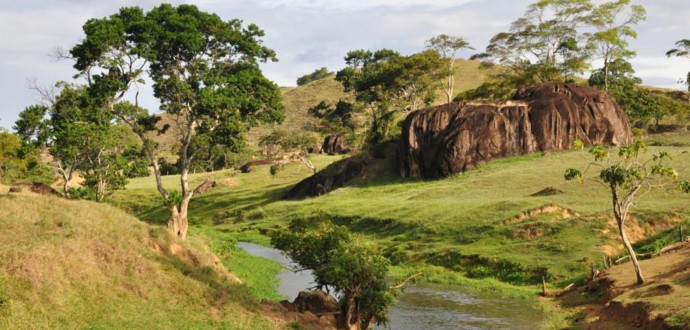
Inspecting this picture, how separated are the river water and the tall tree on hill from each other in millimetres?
13097

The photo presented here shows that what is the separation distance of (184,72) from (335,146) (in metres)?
92.1

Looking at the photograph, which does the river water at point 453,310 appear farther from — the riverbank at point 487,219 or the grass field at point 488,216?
the grass field at point 488,216

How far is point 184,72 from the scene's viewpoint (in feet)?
153

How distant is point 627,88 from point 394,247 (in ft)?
289

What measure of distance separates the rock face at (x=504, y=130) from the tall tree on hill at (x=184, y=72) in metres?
37.8

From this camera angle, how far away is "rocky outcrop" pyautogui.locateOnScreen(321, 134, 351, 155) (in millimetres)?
135625

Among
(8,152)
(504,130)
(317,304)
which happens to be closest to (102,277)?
(317,304)

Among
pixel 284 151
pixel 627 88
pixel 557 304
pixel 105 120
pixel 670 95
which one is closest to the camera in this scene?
pixel 557 304

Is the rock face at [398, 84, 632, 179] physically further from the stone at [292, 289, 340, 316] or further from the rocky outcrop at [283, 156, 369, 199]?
the stone at [292, 289, 340, 316]

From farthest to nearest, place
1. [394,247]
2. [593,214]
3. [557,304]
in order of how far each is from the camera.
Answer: [394,247], [593,214], [557,304]

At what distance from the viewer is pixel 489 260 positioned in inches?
1775

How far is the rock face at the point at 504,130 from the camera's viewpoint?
81250mm

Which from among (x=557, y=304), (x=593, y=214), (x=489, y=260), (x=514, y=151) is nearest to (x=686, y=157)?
(x=514, y=151)

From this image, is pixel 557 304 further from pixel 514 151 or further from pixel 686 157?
pixel 514 151
